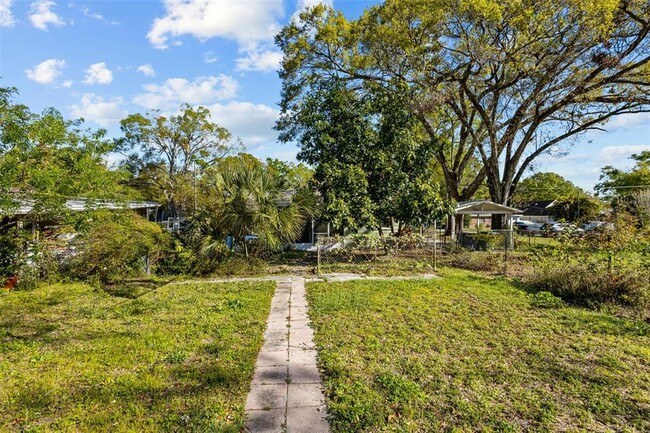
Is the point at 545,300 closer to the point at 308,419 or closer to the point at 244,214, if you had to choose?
the point at 308,419

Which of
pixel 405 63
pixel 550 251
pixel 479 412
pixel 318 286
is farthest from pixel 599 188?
pixel 479 412

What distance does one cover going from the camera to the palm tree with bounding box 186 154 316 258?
9.44 m

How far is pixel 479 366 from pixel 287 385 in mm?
2101

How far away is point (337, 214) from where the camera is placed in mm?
11023

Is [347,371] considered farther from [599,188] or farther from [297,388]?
[599,188]

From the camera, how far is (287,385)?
138 inches

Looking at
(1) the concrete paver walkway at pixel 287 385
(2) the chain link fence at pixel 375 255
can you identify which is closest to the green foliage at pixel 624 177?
(2) the chain link fence at pixel 375 255

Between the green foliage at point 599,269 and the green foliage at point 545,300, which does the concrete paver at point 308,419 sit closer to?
the green foliage at point 545,300

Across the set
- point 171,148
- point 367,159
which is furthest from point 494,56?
point 171,148

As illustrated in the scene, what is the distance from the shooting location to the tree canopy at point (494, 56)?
12594 mm

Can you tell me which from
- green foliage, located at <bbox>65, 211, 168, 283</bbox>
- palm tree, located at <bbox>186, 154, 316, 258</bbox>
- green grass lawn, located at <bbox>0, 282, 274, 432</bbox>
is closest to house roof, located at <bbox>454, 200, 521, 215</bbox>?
palm tree, located at <bbox>186, 154, 316, 258</bbox>

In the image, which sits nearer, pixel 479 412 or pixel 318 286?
pixel 479 412

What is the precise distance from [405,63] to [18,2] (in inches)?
486

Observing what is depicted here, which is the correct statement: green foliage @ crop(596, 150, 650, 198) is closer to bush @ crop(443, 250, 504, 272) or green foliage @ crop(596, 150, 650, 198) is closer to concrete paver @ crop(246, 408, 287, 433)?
bush @ crop(443, 250, 504, 272)
